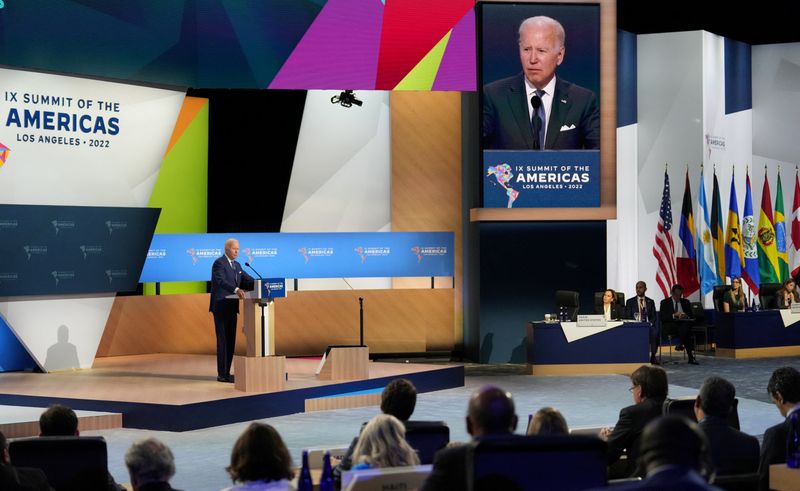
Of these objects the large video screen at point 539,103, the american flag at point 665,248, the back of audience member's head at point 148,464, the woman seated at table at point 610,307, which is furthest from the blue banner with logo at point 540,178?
the back of audience member's head at point 148,464

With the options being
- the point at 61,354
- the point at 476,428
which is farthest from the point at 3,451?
the point at 61,354

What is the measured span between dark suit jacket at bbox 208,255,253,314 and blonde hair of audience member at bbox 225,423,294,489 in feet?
22.5

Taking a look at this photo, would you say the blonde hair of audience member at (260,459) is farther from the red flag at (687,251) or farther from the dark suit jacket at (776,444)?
the red flag at (687,251)

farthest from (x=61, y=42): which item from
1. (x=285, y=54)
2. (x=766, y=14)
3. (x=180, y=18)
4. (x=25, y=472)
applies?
(x=766, y=14)

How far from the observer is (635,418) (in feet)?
16.6

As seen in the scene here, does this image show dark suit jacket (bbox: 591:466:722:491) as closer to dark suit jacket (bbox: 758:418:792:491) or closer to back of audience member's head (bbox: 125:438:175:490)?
back of audience member's head (bbox: 125:438:175:490)

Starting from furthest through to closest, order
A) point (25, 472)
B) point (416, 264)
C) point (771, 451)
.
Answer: point (416, 264) < point (771, 451) < point (25, 472)

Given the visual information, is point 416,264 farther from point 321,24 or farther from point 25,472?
point 25,472

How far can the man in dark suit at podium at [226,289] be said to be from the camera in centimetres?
1021

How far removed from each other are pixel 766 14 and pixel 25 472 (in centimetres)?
1493

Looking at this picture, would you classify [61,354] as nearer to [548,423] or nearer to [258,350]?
[258,350]

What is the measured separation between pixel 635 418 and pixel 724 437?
0.77 m

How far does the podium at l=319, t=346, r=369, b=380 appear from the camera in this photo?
432 inches

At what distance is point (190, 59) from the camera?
1228 cm
